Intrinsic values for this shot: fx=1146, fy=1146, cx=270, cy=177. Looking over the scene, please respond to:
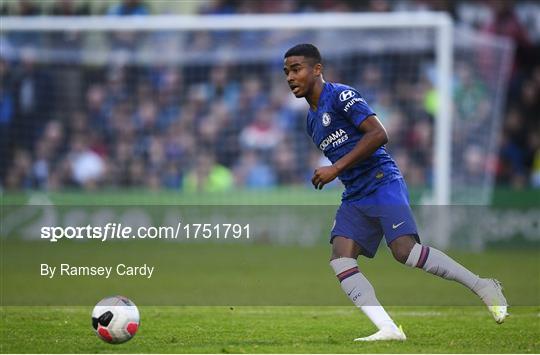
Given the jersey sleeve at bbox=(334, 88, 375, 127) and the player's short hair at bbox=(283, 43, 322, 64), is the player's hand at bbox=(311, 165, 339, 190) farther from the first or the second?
the player's short hair at bbox=(283, 43, 322, 64)

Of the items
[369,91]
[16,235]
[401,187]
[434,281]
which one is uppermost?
[401,187]

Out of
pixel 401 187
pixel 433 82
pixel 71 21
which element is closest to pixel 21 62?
pixel 71 21

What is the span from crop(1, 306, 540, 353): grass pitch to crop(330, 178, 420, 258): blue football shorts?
0.85 meters

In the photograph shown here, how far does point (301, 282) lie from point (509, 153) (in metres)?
11.0

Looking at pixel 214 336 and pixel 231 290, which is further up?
pixel 214 336

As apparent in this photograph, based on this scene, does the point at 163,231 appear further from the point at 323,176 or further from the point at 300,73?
the point at 323,176

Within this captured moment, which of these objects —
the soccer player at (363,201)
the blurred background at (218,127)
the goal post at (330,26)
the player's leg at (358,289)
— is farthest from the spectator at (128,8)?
the player's leg at (358,289)

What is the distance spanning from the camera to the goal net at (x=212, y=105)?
882 inches

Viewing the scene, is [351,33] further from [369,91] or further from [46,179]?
[46,179]

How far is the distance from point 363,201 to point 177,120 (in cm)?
1407

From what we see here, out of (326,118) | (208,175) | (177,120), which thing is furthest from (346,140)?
(177,120)

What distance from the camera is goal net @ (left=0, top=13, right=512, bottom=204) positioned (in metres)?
22.4

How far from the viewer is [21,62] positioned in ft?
73.9

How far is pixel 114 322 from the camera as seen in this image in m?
8.74
